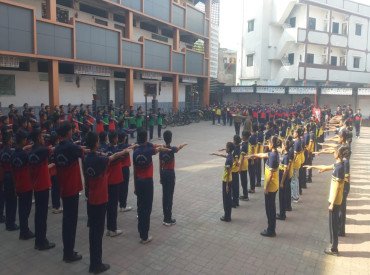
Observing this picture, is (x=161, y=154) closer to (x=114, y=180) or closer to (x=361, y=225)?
(x=114, y=180)

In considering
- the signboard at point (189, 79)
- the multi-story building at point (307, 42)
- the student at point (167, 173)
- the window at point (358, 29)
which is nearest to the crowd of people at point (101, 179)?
the student at point (167, 173)

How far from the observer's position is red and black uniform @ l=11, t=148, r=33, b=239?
6004mm

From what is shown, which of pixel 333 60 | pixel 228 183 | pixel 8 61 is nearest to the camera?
pixel 228 183

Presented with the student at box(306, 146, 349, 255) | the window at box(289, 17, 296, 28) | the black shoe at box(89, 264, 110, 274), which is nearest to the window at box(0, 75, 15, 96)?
the black shoe at box(89, 264, 110, 274)

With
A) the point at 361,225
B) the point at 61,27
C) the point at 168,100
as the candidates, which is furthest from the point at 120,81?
the point at 361,225

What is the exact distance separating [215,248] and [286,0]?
1360 inches

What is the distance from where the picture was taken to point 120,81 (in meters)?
24.3

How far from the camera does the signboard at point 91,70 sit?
1816cm

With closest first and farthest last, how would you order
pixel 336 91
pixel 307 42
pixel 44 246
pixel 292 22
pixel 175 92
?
pixel 44 246, pixel 336 91, pixel 175 92, pixel 307 42, pixel 292 22

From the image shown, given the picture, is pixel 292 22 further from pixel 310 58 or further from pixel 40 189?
pixel 40 189

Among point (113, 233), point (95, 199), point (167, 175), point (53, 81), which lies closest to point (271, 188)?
point (167, 175)

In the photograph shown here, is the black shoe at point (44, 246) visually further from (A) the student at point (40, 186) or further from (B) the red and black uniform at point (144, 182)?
(B) the red and black uniform at point (144, 182)

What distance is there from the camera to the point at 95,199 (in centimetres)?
525

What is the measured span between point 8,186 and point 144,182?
2.76 m
